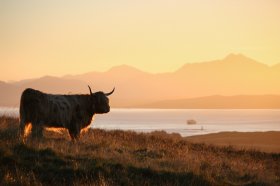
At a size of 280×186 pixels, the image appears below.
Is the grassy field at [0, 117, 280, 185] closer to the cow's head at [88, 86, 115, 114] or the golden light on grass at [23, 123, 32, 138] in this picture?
the golden light on grass at [23, 123, 32, 138]

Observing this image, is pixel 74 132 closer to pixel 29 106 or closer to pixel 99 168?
pixel 29 106

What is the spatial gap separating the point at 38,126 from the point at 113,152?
126 inches

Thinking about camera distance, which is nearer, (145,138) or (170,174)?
(170,174)

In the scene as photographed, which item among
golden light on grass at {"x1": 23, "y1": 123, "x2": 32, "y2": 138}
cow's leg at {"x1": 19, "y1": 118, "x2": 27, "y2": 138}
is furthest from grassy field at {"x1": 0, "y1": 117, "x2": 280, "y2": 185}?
golden light on grass at {"x1": 23, "y1": 123, "x2": 32, "y2": 138}

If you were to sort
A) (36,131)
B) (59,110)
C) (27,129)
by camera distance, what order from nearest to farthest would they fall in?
(27,129)
(36,131)
(59,110)

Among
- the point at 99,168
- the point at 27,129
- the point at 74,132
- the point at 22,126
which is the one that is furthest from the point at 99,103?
the point at 99,168

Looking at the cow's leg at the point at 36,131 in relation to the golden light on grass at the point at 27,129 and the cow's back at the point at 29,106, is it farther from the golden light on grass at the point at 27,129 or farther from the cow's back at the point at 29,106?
the cow's back at the point at 29,106

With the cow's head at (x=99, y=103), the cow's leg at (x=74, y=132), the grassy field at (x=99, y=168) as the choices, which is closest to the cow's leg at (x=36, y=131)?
the grassy field at (x=99, y=168)

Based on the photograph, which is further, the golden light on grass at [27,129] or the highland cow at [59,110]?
the highland cow at [59,110]

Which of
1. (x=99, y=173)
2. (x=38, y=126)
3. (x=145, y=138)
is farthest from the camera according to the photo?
(x=145, y=138)

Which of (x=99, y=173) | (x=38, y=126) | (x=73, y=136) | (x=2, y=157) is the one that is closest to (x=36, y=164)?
(x=2, y=157)

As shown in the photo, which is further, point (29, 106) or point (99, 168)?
point (29, 106)

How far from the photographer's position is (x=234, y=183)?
44.0 feet

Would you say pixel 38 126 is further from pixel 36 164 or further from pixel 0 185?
pixel 0 185
